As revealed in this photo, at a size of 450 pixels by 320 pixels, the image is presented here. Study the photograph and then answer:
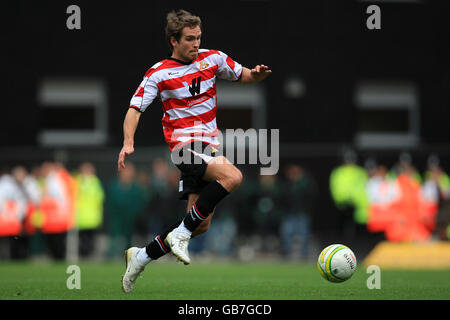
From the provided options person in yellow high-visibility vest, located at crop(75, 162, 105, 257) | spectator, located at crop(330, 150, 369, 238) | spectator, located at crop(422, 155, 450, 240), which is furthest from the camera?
spectator, located at crop(330, 150, 369, 238)

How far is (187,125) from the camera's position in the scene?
782cm

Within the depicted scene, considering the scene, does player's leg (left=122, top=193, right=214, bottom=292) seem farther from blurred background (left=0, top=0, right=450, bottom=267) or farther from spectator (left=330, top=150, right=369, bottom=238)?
spectator (left=330, top=150, right=369, bottom=238)

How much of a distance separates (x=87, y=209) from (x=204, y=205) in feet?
34.9

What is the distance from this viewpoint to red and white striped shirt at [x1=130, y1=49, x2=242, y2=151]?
7.77m

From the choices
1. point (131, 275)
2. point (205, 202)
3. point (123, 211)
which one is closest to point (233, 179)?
point (205, 202)

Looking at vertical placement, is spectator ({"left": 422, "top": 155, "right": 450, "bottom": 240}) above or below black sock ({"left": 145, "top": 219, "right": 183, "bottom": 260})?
below

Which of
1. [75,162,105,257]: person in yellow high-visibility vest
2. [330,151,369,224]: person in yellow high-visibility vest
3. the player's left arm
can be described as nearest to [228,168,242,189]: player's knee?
the player's left arm

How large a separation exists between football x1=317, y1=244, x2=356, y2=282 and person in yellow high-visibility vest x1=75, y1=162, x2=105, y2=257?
10.4 meters

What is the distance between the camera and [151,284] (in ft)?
29.6

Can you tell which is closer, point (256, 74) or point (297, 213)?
point (256, 74)

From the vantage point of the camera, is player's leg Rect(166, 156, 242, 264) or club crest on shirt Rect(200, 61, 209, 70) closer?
player's leg Rect(166, 156, 242, 264)

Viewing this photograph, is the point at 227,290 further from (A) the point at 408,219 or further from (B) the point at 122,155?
(A) the point at 408,219

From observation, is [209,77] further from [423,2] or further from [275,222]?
[423,2]

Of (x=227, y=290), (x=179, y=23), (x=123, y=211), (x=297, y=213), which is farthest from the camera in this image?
(x=297, y=213)
